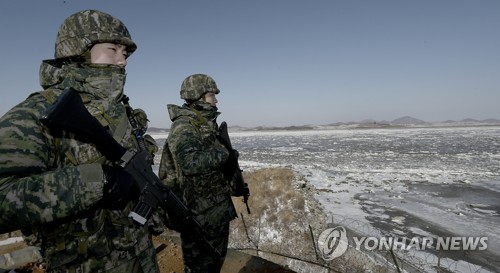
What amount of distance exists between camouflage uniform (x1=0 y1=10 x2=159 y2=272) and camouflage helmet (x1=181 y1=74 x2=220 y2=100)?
71.5 inches

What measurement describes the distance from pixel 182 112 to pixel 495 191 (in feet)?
50.6

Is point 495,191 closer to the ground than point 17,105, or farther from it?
closer to the ground

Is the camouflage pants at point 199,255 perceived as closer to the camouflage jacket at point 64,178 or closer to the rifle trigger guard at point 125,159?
the camouflage jacket at point 64,178

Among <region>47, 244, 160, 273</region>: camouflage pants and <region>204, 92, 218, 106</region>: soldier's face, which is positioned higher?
<region>204, 92, 218, 106</region>: soldier's face

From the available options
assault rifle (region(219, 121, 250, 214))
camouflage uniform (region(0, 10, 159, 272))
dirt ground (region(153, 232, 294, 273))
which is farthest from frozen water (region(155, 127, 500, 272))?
camouflage uniform (region(0, 10, 159, 272))

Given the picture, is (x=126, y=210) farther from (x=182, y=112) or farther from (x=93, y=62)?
(x=182, y=112)

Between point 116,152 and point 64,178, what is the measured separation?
0.35 m

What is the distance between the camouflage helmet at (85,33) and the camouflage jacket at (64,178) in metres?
0.12

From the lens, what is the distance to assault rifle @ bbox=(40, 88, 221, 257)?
150 cm

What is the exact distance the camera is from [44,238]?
1697mm

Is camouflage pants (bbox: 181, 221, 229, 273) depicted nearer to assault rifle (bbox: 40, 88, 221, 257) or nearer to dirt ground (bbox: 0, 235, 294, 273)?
assault rifle (bbox: 40, 88, 221, 257)

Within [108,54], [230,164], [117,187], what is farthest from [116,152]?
[230,164]

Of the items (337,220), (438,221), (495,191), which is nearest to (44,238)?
(337,220)

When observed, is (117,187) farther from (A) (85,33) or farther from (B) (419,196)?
(B) (419,196)
